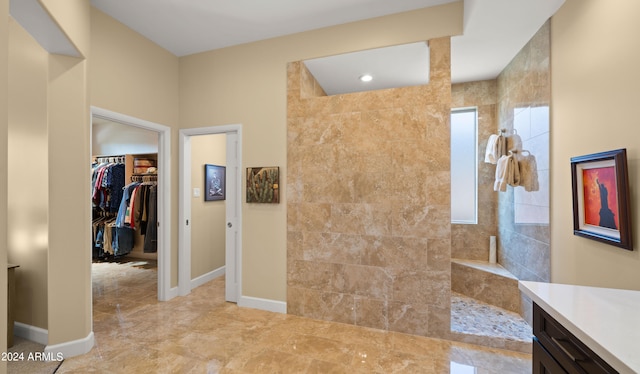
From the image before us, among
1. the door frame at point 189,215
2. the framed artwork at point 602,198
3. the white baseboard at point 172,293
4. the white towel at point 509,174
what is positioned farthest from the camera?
the white baseboard at point 172,293

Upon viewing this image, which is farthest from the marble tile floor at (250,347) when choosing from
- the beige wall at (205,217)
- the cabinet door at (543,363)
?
the cabinet door at (543,363)

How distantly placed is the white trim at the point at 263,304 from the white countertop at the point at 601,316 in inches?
90.0

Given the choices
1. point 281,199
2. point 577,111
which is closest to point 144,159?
point 281,199

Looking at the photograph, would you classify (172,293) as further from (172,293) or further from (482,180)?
(482,180)

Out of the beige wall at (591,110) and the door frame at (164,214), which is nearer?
the beige wall at (591,110)

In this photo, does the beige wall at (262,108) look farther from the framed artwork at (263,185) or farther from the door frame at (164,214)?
the door frame at (164,214)

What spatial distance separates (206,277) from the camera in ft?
12.8

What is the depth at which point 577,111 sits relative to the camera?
1886 mm

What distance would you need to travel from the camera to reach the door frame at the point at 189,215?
313cm

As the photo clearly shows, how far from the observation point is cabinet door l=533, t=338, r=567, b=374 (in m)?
1.08

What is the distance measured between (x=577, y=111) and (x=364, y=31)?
6.14 ft

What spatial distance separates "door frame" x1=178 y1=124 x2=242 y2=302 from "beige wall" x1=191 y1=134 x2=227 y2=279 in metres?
0.19

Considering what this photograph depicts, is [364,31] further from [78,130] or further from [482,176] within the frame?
[78,130]

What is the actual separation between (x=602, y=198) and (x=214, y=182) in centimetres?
410
